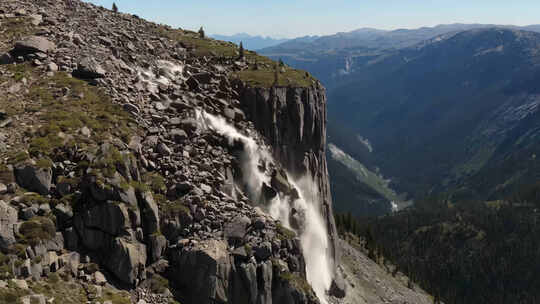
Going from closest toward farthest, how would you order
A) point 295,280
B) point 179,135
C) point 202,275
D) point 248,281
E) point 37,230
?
1. point 37,230
2. point 202,275
3. point 248,281
4. point 295,280
5. point 179,135

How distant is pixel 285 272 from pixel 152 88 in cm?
3350

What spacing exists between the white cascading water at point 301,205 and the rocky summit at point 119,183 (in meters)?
1.29

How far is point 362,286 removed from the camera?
3775 inches

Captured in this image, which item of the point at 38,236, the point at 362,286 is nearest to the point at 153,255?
the point at 38,236

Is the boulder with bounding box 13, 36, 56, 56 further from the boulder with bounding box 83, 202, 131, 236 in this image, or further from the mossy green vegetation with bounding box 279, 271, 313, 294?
the mossy green vegetation with bounding box 279, 271, 313, 294

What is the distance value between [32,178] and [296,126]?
50565 millimetres

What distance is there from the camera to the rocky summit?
3078 centimetres

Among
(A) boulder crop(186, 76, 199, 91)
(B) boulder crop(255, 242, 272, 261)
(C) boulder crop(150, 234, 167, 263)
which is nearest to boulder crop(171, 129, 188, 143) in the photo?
(C) boulder crop(150, 234, 167, 263)

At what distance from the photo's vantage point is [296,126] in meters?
75.1

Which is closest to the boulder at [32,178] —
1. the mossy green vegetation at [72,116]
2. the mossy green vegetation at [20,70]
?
the mossy green vegetation at [72,116]

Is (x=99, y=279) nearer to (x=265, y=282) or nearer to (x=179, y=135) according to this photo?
(x=265, y=282)

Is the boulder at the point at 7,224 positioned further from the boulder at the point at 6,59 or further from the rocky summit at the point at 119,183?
the boulder at the point at 6,59

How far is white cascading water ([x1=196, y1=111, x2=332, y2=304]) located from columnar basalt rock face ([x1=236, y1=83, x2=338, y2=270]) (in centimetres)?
360

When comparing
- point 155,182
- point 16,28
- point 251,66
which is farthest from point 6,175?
point 251,66
